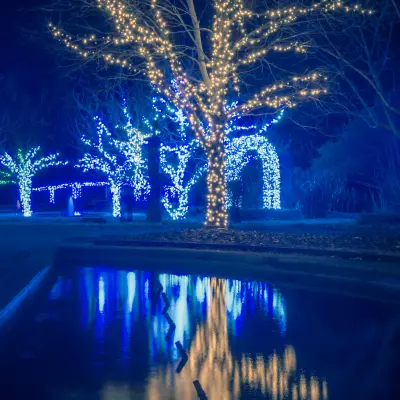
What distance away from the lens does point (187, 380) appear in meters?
7.77

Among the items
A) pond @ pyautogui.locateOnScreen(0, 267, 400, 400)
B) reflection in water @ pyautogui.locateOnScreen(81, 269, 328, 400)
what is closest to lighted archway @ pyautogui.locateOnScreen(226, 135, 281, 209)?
reflection in water @ pyautogui.locateOnScreen(81, 269, 328, 400)

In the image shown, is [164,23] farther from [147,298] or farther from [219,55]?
[147,298]

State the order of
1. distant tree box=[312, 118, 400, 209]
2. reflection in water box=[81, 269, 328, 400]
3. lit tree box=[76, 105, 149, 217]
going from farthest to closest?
distant tree box=[312, 118, 400, 209] < lit tree box=[76, 105, 149, 217] < reflection in water box=[81, 269, 328, 400]

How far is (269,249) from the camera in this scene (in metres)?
18.7

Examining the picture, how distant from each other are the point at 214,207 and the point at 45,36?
8.37 metres

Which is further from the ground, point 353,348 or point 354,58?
point 354,58

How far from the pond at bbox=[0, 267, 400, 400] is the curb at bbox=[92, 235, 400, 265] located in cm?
195

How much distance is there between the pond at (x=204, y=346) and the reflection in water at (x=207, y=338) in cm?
2

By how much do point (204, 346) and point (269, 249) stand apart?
9.35 metres

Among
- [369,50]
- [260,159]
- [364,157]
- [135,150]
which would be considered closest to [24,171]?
[135,150]

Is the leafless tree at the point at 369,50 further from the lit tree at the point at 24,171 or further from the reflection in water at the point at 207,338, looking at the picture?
the lit tree at the point at 24,171

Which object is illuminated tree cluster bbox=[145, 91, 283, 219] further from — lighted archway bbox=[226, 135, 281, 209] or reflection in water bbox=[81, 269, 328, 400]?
reflection in water bbox=[81, 269, 328, 400]

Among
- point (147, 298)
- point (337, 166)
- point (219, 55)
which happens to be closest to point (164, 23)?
point (219, 55)

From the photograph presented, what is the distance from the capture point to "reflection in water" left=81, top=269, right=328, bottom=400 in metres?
7.44
